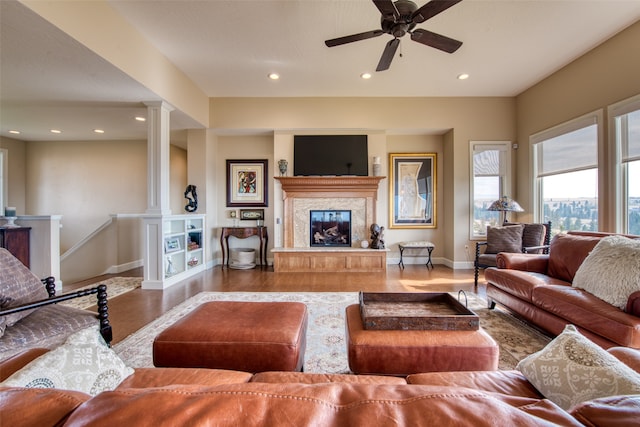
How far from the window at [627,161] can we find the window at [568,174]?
255 mm

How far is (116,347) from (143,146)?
5.56 m

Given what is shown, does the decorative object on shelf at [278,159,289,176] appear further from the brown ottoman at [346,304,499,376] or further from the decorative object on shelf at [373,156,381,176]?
the brown ottoman at [346,304,499,376]

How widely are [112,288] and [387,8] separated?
494 cm

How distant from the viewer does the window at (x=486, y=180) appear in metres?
5.05

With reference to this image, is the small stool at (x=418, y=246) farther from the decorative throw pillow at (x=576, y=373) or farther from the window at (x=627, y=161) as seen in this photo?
the decorative throw pillow at (x=576, y=373)

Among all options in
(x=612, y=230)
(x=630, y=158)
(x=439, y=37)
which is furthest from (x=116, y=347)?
(x=630, y=158)

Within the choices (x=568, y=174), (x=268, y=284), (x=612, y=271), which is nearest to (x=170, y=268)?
(x=268, y=284)

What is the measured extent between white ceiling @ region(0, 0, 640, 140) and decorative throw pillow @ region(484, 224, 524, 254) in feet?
8.24

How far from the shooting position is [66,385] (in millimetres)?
760

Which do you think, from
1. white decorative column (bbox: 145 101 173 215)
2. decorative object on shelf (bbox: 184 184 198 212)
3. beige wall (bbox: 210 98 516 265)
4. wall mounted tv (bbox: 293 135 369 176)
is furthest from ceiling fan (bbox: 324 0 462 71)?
decorative object on shelf (bbox: 184 184 198 212)

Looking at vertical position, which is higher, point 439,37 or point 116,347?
point 439,37

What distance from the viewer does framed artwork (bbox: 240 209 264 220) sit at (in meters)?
5.55

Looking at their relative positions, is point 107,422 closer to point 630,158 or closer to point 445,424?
point 445,424

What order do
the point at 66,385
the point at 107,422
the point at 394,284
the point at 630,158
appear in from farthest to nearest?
the point at 394,284, the point at 630,158, the point at 66,385, the point at 107,422
